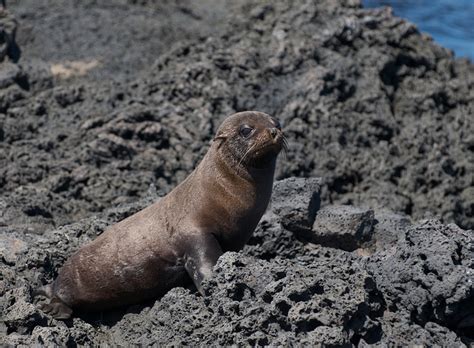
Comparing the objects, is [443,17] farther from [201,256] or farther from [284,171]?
[201,256]

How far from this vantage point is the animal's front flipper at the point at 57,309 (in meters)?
7.23

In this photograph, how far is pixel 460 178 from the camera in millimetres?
11008

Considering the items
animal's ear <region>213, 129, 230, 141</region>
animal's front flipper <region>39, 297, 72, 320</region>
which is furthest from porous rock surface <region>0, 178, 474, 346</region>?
animal's ear <region>213, 129, 230, 141</region>

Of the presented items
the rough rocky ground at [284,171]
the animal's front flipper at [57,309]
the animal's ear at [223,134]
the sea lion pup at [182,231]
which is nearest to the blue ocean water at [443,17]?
the rough rocky ground at [284,171]

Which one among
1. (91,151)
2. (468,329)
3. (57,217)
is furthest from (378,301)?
(91,151)

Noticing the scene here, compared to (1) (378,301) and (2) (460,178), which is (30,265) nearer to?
(1) (378,301)

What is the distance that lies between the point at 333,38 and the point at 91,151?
4016mm

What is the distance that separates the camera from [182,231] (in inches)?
279

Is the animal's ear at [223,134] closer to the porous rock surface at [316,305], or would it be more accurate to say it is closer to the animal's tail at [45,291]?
the porous rock surface at [316,305]

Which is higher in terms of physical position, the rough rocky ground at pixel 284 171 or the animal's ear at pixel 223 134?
the animal's ear at pixel 223 134

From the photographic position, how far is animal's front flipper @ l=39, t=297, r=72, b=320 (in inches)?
Answer: 285

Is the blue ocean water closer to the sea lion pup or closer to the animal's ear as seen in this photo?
the animal's ear

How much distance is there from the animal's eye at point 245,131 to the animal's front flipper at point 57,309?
6.97 ft

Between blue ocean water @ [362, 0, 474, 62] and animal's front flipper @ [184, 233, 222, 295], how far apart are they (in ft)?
63.8
